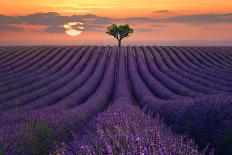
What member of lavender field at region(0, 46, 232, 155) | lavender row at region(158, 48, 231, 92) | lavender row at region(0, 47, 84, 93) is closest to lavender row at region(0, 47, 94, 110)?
lavender field at region(0, 46, 232, 155)

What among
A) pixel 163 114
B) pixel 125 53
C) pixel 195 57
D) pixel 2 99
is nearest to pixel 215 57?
pixel 195 57

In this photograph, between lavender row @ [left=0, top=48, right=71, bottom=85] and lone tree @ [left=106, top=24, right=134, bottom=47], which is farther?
lone tree @ [left=106, top=24, right=134, bottom=47]

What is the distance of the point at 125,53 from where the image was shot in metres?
44.3

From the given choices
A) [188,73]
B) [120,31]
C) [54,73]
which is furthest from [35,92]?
[120,31]

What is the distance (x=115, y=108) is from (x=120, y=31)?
4863 cm

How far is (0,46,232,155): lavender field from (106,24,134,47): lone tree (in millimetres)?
16302

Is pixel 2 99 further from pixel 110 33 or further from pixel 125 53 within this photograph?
pixel 110 33

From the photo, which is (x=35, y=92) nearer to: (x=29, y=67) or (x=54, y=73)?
(x=54, y=73)

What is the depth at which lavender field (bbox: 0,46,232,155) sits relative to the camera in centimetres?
567

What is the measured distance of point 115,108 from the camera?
11.7m

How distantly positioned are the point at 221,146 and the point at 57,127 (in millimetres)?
4140

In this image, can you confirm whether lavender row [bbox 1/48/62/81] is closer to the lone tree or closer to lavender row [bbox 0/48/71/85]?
lavender row [bbox 0/48/71/85]

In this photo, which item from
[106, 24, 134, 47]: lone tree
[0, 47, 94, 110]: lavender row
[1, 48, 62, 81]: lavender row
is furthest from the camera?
[106, 24, 134, 47]: lone tree

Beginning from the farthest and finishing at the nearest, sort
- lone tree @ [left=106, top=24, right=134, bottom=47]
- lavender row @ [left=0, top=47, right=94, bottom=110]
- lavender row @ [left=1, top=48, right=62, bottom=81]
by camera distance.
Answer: lone tree @ [left=106, top=24, right=134, bottom=47], lavender row @ [left=1, top=48, right=62, bottom=81], lavender row @ [left=0, top=47, right=94, bottom=110]
